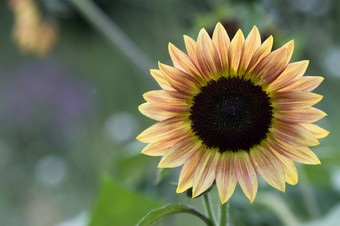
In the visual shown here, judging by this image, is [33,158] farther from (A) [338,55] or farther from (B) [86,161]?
(A) [338,55]

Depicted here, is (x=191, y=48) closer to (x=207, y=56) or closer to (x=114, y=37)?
(x=207, y=56)

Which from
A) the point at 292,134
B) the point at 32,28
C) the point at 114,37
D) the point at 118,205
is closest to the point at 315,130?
the point at 292,134

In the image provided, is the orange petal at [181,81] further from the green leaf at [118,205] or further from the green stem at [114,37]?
the green stem at [114,37]

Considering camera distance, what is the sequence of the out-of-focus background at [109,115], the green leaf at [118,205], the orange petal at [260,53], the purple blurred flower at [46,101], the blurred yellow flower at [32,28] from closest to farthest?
the orange petal at [260,53] < the green leaf at [118,205] < the out-of-focus background at [109,115] < the blurred yellow flower at [32,28] < the purple blurred flower at [46,101]

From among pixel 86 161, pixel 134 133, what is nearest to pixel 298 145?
pixel 134 133

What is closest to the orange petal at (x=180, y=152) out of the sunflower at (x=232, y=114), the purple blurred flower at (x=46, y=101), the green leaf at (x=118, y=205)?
the sunflower at (x=232, y=114)

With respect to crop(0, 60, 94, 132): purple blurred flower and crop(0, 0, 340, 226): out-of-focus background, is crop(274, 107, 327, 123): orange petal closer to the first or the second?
crop(0, 0, 340, 226): out-of-focus background
